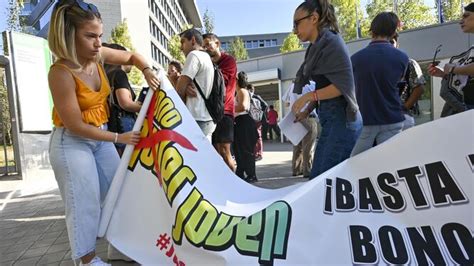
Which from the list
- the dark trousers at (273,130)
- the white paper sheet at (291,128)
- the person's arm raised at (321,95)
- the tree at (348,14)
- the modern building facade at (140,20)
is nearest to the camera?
the person's arm raised at (321,95)

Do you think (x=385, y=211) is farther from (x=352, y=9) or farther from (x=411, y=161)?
(x=352, y=9)

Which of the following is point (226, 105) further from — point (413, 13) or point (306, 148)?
point (413, 13)

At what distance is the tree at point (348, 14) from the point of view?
30.0m

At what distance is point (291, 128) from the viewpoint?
3.30 meters

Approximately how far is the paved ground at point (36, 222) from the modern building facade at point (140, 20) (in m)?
23.1

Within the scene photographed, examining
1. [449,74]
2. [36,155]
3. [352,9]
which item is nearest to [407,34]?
[449,74]

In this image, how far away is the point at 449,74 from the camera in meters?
3.84

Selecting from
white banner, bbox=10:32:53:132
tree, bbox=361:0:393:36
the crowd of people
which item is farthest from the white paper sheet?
tree, bbox=361:0:393:36

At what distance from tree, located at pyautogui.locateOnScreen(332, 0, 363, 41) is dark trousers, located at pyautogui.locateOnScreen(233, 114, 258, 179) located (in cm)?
2570

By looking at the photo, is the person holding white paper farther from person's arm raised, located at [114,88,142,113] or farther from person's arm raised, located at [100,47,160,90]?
person's arm raised, located at [100,47,160,90]

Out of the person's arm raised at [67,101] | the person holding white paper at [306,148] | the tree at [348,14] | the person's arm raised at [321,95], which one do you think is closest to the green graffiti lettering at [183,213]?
the person's arm raised at [67,101]

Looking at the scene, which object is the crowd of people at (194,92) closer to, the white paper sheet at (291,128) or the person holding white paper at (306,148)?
the white paper sheet at (291,128)

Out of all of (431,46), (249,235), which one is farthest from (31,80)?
(431,46)

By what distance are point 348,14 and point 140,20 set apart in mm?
18624
